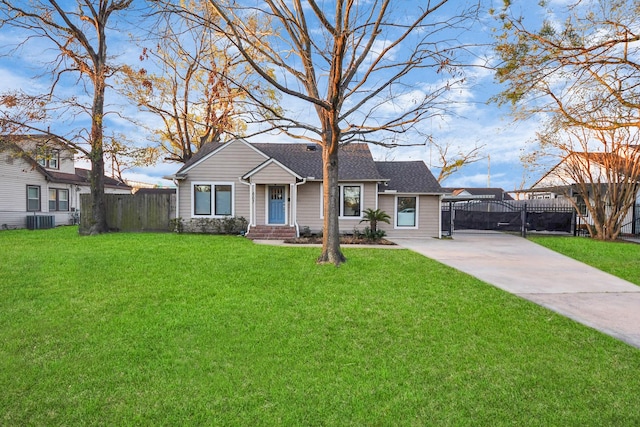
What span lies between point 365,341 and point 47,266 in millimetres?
7595

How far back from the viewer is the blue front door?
52.7 ft

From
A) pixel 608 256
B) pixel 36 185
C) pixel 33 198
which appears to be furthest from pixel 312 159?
pixel 33 198

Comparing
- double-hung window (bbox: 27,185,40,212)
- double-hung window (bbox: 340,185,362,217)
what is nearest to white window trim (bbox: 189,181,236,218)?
double-hung window (bbox: 340,185,362,217)

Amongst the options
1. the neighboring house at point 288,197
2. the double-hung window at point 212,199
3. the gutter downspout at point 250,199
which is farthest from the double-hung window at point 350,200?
the double-hung window at point 212,199

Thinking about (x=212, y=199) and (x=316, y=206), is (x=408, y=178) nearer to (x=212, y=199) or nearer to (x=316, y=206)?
(x=316, y=206)

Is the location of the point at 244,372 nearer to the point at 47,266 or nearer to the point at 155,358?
the point at 155,358

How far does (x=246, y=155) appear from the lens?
16.4 metres

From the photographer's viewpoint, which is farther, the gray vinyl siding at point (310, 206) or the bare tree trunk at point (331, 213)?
the gray vinyl siding at point (310, 206)

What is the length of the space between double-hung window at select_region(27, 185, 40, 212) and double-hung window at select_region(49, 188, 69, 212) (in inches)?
41.2

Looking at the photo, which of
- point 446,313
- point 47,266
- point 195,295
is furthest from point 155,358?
point 47,266

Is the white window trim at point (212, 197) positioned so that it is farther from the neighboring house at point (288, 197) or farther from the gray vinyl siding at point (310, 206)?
the gray vinyl siding at point (310, 206)

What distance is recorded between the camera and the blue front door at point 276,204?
16.1 meters

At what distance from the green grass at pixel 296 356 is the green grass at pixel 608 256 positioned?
4.93m

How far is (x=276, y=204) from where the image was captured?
16.1 metres
